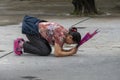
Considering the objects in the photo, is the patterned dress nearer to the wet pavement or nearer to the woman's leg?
the woman's leg

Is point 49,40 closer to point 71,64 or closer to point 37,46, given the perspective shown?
point 37,46

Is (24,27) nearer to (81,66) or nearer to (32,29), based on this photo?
(32,29)

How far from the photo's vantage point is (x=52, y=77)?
7.04 metres

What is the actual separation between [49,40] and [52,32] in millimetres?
168

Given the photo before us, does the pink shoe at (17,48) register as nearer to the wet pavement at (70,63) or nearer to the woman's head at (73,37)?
the wet pavement at (70,63)

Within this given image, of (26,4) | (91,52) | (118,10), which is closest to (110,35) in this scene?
(91,52)

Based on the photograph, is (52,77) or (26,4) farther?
(26,4)

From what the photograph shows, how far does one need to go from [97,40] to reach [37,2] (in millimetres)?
11193

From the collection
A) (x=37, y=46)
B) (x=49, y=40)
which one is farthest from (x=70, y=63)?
(x=37, y=46)

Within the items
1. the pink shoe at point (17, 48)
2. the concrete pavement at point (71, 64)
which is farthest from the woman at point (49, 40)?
the concrete pavement at point (71, 64)

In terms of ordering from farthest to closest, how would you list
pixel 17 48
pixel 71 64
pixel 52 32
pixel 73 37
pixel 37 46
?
pixel 17 48, pixel 37 46, pixel 52 32, pixel 73 37, pixel 71 64

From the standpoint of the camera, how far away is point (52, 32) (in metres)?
8.47

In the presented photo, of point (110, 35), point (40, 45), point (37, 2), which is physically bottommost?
point (37, 2)

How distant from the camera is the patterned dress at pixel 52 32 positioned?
832 cm
